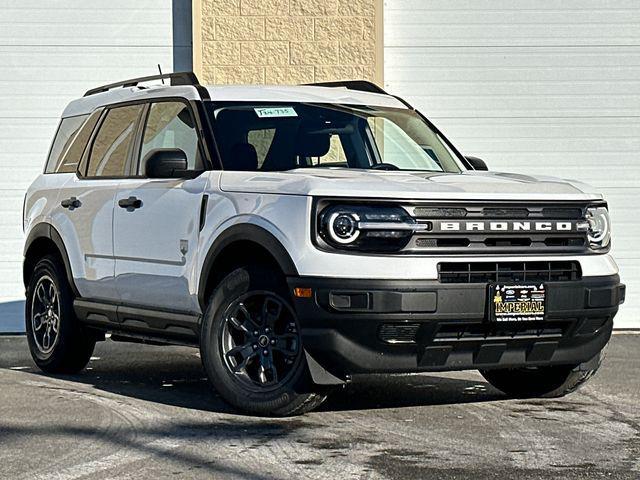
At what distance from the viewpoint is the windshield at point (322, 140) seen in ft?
27.9

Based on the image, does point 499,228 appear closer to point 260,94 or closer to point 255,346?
point 255,346

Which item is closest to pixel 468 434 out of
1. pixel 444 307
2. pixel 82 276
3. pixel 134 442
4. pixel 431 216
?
pixel 444 307

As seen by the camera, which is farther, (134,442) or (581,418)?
(581,418)

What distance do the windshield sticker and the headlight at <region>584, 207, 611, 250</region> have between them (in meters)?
1.90

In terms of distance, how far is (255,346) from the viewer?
25.6 feet

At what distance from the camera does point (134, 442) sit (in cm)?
689

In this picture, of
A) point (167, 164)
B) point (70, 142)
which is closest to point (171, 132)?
point (167, 164)

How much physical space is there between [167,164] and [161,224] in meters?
0.39

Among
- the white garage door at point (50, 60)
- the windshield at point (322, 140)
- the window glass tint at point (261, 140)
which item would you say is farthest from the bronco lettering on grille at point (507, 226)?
the white garage door at point (50, 60)

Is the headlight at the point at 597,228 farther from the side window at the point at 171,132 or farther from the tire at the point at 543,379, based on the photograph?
the side window at the point at 171,132

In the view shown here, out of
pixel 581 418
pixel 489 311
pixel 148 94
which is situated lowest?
pixel 581 418

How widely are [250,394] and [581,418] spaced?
1.76 meters

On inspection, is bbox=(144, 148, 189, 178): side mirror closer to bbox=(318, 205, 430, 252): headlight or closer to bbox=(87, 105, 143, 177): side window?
bbox=(87, 105, 143, 177): side window

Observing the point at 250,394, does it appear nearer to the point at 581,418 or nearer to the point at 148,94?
the point at 581,418
